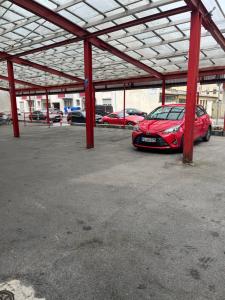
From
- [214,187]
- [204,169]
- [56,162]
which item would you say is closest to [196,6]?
[204,169]

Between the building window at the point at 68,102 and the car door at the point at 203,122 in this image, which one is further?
the building window at the point at 68,102

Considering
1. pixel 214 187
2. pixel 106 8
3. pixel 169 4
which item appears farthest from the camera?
pixel 106 8

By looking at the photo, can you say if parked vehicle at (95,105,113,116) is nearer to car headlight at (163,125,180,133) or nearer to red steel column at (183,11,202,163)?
car headlight at (163,125,180,133)

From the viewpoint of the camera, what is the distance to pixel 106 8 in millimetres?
5715

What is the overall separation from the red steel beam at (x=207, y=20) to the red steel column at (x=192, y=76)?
17 centimetres

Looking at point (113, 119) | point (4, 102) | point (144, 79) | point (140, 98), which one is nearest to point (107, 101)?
point (140, 98)

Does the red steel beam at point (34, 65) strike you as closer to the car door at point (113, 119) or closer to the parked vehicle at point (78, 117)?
the car door at point (113, 119)

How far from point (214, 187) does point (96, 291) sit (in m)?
2.99

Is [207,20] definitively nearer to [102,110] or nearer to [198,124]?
[198,124]

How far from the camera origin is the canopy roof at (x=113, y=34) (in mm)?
5551

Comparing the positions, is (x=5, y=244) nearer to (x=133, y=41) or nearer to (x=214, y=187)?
(x=214, y=187)

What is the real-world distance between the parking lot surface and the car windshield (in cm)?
261

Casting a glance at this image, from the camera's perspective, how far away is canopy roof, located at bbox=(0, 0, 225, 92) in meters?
5.55

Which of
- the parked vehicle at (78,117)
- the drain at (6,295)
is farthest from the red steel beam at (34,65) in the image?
the drain at (6,295)
